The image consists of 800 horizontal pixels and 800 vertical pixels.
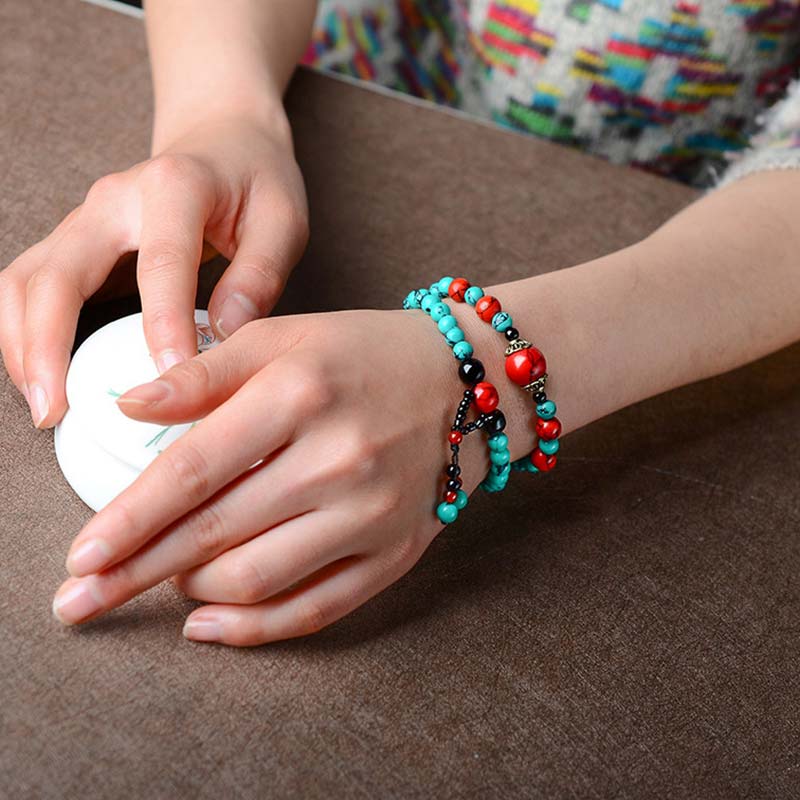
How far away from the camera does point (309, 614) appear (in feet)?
1.54

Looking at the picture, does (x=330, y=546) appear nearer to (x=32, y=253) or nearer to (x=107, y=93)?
(x=32, y=253)

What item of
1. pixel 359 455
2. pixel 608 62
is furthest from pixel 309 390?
pixel 608 62

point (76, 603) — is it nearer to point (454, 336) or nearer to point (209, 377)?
point (209, 377)

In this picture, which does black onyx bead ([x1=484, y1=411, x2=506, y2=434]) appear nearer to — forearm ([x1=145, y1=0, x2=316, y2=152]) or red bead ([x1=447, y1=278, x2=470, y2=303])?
red bead ([x1=447, y1=278, x2=470, y2=303])

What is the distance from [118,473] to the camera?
48 centimetres

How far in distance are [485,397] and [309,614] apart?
0.15m

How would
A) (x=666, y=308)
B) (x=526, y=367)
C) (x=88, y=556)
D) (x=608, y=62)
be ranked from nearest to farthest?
(x=88, y=556) → (x=526, y=367) → (x=666, y=308) → (x=608, y=62)

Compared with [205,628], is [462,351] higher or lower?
higher

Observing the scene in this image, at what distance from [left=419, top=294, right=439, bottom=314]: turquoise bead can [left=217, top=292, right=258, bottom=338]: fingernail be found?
0.10 meters

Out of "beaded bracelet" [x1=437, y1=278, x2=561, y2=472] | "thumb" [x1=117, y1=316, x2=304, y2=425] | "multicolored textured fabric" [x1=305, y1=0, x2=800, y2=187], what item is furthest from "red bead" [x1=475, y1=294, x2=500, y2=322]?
"multicolored textured fabric" [x1=305, y1=0, x2=800, y2=187]

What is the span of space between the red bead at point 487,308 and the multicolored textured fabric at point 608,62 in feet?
1.13

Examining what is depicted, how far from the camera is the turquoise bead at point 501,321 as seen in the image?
54 centimetres

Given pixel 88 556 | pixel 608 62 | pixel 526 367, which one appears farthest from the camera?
pixel 608 62

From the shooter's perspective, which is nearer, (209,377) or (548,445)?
(209,377)
